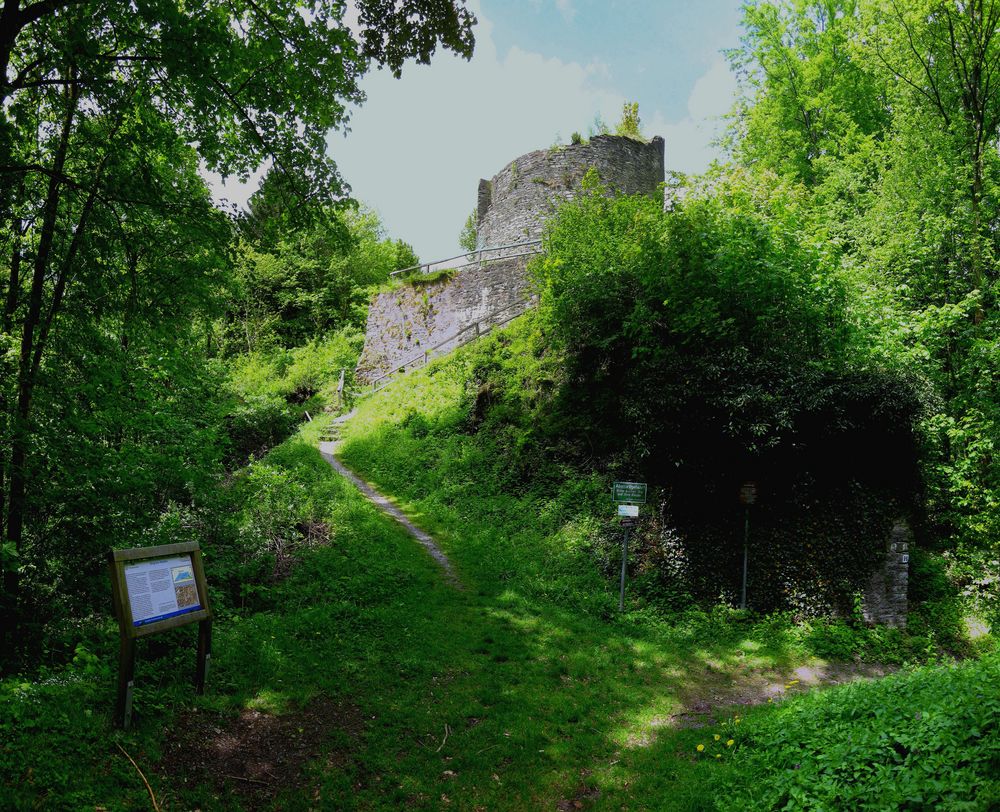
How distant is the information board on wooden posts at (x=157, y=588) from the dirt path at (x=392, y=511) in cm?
429

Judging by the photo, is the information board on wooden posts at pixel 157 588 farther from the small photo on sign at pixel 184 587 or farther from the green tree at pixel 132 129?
the green tree at pixel 132 129

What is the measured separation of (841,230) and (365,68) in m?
11.7

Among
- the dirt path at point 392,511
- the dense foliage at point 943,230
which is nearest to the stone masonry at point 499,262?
the dirt path at point 392,511

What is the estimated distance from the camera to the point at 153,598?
4148mm

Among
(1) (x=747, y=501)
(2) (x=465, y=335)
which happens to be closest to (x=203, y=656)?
(1) (x=747, y=501)

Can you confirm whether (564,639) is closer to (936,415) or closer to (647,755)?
(647,755)

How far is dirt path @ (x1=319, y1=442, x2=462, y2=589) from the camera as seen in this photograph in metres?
9.07

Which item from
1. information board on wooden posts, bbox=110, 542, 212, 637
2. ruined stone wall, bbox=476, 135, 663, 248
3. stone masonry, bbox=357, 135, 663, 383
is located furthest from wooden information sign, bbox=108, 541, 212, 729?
ruined stone wall, bbox=476, 135, 663, 248

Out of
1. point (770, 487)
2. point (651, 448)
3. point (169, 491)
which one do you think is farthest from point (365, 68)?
point (770, 487)

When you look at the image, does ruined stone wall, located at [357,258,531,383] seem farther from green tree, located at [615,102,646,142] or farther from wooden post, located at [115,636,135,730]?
wooden post, located at [115,636,135,730]

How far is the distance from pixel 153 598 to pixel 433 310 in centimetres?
1829

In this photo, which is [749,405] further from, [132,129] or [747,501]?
[132,129]

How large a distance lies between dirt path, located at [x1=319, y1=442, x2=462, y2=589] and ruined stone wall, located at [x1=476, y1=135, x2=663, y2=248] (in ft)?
38.8

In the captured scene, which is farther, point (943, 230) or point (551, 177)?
point (551, 177)
